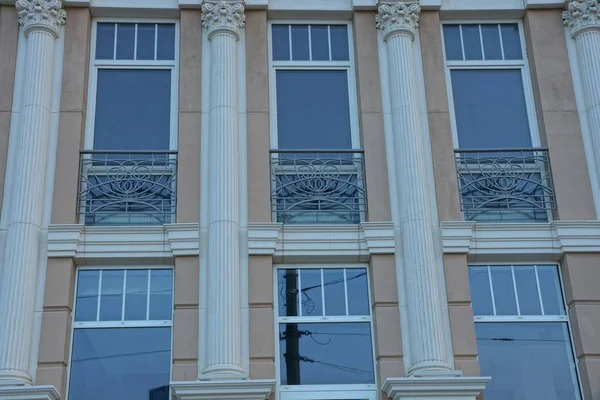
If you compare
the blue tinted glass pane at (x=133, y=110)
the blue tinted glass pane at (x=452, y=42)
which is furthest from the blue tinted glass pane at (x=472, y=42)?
the blue tinted glass pane at (x=133, y=110)

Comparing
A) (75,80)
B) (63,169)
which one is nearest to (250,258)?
(63,169)

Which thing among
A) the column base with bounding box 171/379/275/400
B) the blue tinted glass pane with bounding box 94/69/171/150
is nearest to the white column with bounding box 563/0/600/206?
the column base with bounding box 171/379/275/400

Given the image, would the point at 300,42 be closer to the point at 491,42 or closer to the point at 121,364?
the point at 491,42

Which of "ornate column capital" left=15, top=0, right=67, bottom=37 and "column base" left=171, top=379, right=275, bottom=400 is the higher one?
"ornate column capital" left=15, top=0, right=67, bottom=37

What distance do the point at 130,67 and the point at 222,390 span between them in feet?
18.7

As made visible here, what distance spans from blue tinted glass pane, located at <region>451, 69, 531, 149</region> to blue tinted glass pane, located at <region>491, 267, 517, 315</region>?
2043 millimetres

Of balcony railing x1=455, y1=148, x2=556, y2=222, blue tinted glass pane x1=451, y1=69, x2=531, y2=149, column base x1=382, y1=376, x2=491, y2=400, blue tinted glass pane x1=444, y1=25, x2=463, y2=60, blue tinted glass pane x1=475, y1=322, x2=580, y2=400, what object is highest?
blue tinted glass pane x1=444, y1=25, x2=463, y2=60

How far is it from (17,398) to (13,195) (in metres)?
3.01

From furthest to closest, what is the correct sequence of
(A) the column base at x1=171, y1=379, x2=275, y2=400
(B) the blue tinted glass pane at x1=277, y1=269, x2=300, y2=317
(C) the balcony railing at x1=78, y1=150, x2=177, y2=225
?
(C) the balcony railing at x1=78, y1=150, x2=177, y2=225
(B) the blue tinted glass pane at x1=277, y1=269, x2=300, y2=317
(A) the column base at x1=171, y1=379, x2=275, y2=400

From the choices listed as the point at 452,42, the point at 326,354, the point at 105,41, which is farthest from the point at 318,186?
the point at 105,41

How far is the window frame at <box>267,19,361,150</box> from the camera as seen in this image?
15120 mm

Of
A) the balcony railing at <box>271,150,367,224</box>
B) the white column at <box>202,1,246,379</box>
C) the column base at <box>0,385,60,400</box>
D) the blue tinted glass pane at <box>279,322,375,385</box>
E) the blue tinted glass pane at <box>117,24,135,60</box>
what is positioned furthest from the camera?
the blue tinted glass pane at <box>117,24,135,60</box>

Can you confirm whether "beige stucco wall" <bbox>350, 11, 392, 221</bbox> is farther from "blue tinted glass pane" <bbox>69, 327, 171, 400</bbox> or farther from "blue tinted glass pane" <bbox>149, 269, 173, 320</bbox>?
"blue tinted glass pane" <bbox>69, 327, 171, 400</bbox>

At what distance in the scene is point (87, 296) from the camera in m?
13.8
